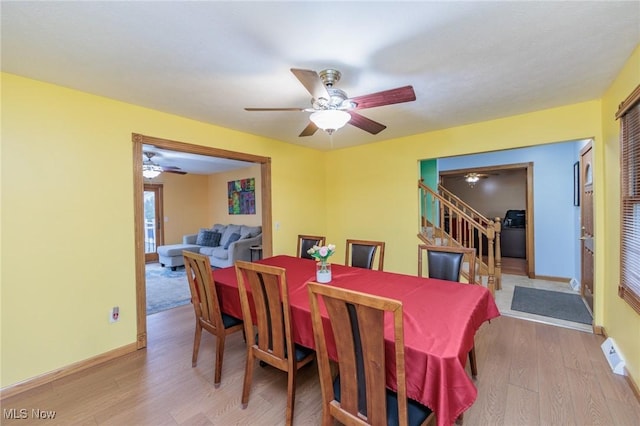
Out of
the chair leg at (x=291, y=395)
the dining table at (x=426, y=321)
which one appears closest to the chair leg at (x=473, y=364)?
the dining table at (x=426, y=321)

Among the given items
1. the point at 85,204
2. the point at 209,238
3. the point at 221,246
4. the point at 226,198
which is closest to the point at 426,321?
the point at 85,204

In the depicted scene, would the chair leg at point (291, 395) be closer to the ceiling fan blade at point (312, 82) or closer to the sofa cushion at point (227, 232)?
the ceiling fan blade at point (312, 82)

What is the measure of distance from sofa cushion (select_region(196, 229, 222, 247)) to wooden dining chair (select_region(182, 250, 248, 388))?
4.09 meters

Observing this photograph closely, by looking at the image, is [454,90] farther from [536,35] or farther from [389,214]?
[389,214]

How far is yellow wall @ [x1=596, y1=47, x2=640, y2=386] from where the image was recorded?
1.93 meters

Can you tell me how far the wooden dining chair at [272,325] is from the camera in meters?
1.58

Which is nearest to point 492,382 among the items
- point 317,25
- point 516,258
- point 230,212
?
point 317,25

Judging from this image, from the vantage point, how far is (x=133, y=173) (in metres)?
2.65

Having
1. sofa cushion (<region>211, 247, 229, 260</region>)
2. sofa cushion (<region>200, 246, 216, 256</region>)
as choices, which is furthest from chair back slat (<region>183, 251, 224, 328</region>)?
sofa cushion (<region>200, 246, 216, 256</region>)

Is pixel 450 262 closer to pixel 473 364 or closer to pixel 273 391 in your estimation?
pixel 473 364

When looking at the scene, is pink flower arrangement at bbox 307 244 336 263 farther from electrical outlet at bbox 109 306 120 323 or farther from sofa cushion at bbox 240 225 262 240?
sofa cushion at bbox 240 225 262 240

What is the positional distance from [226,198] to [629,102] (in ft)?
23.3

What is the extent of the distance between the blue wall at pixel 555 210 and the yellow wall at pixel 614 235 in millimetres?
2082

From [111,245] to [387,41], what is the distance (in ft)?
9.25
